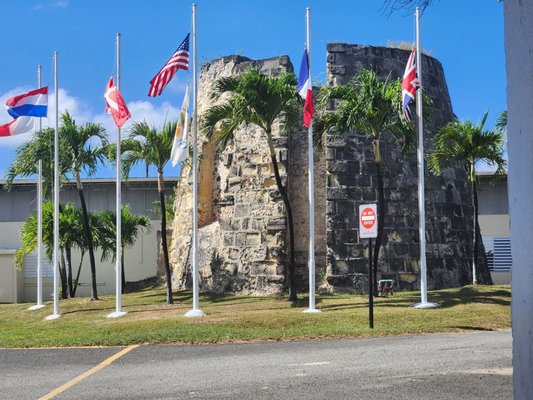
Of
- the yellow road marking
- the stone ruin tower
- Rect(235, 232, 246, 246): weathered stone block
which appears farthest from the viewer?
Rect(235, 232, 246, 246): weathered stone block

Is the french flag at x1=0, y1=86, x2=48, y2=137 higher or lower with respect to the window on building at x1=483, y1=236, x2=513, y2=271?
higher

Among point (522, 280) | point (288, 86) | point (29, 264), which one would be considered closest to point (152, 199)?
point (29, 264)

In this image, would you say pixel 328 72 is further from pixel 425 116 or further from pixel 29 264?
pixel 29 264

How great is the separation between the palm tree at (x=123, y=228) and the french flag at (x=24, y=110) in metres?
8.52

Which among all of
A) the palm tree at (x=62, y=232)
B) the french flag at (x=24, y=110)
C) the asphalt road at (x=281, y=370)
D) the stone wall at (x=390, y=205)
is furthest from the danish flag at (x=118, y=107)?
the palm tree at (x=62, y=232)

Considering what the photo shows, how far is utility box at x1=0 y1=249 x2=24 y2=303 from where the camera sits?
128 feet

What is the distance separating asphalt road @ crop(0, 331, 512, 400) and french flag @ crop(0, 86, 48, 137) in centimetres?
1004

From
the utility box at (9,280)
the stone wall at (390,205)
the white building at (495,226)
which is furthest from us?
the utility box at (9,280)

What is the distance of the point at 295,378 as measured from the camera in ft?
35.8

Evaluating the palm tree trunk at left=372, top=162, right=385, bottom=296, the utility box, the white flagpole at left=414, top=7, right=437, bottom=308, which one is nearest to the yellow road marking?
the white flagpole at left=414, top=7, right=437, bottom=308

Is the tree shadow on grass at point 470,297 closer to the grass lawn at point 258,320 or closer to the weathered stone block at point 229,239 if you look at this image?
the grass lawn at point 258,320

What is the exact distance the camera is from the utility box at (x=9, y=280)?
1532 inches

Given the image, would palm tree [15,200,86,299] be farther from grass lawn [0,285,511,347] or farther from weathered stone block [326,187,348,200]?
weathered stone block [326,187,348,200]

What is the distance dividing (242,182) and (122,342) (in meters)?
11.2
